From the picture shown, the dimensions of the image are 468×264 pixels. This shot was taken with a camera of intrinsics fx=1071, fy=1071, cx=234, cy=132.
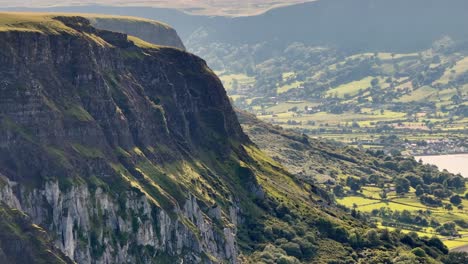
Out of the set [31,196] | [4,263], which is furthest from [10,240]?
[31,196]

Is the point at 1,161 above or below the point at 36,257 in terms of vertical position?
above

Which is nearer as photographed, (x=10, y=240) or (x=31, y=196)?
(x=10, y=240)

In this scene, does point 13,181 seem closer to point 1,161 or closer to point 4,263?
point 1,161

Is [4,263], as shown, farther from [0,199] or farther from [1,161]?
[1,161]

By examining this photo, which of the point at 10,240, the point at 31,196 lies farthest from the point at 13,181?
the point at 10,240

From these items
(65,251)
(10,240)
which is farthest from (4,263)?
(65,251)

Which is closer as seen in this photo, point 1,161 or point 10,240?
point 10,240

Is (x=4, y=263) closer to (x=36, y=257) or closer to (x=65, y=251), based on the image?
(x=36, y=257)

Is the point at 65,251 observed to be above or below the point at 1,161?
below
